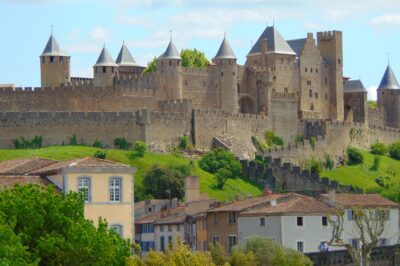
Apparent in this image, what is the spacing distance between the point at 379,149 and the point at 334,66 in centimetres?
971

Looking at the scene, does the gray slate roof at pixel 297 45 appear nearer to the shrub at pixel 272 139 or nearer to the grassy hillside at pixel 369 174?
the shrub at pixel 272 139

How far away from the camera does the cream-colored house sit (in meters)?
60.2

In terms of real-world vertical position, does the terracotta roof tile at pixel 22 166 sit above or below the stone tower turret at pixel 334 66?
below

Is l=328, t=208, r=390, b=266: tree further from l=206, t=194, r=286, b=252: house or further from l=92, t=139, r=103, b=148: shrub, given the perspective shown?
l=92, t=139, r=103, b=148: shrub

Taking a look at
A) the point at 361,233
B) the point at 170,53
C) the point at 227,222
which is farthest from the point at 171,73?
the point at 361,233

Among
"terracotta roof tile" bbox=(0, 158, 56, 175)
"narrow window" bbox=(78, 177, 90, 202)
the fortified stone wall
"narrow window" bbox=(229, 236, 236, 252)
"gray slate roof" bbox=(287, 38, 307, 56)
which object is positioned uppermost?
"gray slate roof" bbox=(287, 38, 307, 56)

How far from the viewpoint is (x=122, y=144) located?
118 meters

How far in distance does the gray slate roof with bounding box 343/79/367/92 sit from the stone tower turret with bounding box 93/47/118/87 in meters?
31.2

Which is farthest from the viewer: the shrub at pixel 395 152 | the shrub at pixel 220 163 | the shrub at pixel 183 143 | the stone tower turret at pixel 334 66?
the stone tower turret at pixel 334 66

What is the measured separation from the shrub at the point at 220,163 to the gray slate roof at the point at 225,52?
13.5 metres

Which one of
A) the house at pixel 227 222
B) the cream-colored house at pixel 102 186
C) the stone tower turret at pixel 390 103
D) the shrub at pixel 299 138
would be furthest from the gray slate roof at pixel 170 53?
the cream-colored house at pixel 102 186

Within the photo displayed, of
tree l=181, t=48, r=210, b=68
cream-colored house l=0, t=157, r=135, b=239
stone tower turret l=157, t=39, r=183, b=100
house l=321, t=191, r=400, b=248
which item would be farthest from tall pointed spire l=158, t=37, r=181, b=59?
cream-colored house l=0, t=157, r=135, b=239

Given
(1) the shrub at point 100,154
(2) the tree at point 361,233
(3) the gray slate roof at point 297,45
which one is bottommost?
(2) the tree at point 361,233

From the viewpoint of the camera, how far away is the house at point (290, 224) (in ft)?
243
